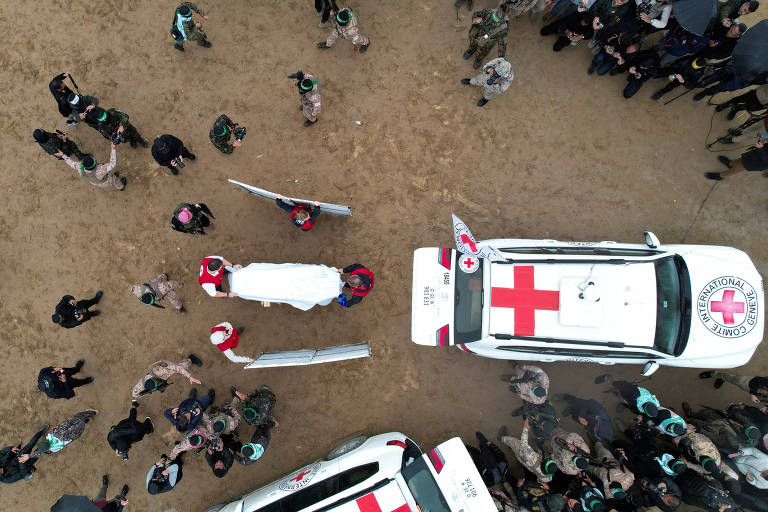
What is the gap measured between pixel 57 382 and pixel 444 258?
242 inches

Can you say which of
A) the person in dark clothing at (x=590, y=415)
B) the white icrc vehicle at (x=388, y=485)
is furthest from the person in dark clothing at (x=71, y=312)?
the person in dark clothing at (x=590, y=415)

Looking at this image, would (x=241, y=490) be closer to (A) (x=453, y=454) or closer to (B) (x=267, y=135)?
(A) (x=453, y=454)

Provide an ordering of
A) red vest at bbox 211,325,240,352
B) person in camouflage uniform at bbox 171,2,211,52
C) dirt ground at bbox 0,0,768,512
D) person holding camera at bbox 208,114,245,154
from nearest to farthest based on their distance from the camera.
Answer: red vest at bbox 211,325,240,352 → person holding camera at bbox 208,114,245,154 → person in camouflage uniform at bbox 171,2,211,52 → dirt ground at bbox 0,0,768,512

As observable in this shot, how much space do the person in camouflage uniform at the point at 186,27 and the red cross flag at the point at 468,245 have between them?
5.38 metres

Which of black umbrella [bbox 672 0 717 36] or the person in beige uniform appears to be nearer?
black umbrella [bbox 672 0 717 36]

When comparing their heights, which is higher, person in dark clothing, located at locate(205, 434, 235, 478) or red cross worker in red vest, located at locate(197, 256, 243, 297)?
red cross worker in red vest, located at locate(197, 256, 243, 297)

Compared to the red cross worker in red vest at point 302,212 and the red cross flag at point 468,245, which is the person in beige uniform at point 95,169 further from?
the red cross flag at point 468,245

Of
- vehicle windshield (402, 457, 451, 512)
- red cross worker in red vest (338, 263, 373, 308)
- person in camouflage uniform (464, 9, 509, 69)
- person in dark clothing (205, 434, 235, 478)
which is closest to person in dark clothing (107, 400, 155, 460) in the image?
person in dark clothing (205, 434, 235, 478)

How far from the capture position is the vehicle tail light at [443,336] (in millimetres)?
5074

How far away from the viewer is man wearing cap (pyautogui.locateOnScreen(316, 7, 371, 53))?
5480 mm

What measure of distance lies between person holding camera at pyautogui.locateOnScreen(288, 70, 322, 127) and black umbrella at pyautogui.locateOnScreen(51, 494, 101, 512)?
21.5 feet

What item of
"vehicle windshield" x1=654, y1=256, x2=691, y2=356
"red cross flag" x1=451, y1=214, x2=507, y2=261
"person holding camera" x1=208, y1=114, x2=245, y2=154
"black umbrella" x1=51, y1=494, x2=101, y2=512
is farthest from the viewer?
"person holding camera" x1=208, y1=114, x2=245, y2=154

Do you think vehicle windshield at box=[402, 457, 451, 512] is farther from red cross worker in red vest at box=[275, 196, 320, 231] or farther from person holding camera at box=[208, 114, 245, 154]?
person holding camera at box=[208, 114, 245, 154]

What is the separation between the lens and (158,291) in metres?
5.69
